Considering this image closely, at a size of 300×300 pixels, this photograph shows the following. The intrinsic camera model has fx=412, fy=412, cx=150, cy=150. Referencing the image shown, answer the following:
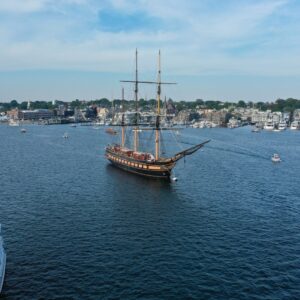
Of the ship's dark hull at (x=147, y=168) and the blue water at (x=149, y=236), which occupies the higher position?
the ship's dark hull at (x=147, y=168)

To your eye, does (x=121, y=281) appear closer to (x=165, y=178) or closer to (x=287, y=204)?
(x=287, y=204)

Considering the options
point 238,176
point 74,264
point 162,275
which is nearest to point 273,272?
point 162,275

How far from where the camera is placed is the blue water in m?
41.8

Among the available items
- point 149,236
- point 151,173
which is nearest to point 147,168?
point 151,173

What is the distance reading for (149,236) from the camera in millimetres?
55594

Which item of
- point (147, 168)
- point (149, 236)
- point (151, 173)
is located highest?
point (147, 168)

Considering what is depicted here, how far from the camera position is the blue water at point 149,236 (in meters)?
41.8

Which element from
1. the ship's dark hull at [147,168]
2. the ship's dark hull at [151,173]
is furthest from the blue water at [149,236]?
the ship's dark hull at [147,168]

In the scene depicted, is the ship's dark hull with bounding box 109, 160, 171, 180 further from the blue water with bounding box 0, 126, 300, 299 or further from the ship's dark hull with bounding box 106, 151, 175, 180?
the blue water with bounding box 0, 126, 300, 299

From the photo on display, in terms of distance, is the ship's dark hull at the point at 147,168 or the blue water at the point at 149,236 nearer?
the blue water at the point at 149,236

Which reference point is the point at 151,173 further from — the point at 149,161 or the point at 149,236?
the point at 149,236

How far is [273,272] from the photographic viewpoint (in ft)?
148

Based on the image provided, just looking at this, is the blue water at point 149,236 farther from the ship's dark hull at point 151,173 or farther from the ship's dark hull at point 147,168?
the ship's dark hull at point 147,168

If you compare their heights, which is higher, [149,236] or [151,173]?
[151,173]
